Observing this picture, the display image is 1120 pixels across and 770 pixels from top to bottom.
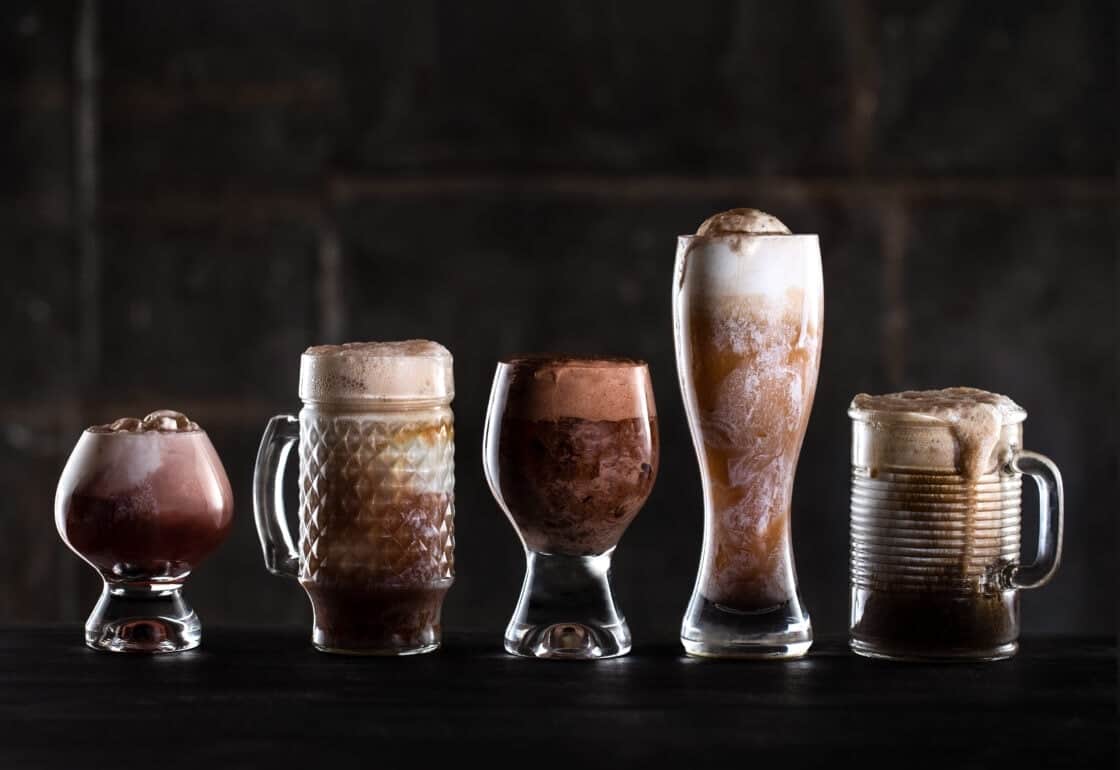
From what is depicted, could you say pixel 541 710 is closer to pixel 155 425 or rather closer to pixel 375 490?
pixel 375 490

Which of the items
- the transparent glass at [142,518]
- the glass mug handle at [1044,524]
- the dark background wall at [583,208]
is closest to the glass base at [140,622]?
the transparent glass at [142,518]

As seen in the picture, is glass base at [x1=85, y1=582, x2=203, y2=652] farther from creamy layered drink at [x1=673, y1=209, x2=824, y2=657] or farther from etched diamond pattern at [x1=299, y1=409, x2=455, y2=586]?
creamy layered drink at [x1=673, y1=209, x2=824, y2=657]

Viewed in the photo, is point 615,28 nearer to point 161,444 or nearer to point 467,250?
point 467,250

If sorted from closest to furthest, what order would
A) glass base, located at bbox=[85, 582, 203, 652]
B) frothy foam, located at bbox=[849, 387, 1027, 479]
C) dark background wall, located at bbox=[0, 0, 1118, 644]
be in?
1. frothy foam, located at bbox=[849, 387, 1027, 479]
2. glass base, located at bbox=[85, 582, 203, 652]
3. dark background wall, located at bbox=[0, 0, 1118, 644]

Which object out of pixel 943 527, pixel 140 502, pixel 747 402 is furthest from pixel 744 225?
pixel 140 502

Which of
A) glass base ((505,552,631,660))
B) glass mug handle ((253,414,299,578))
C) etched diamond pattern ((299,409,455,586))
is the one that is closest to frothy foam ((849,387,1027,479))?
glass base ((505,552,631,660))

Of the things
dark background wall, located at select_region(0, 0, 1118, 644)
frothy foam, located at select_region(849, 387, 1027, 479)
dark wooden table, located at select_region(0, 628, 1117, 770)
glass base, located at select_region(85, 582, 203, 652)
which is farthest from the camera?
dark background wall, located at select_region(0, 0, 1118, 644)

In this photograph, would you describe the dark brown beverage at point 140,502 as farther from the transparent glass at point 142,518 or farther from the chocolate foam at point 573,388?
the chocolate foam at point 573,388

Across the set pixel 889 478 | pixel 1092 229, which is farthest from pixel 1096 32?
pixel 889 478
